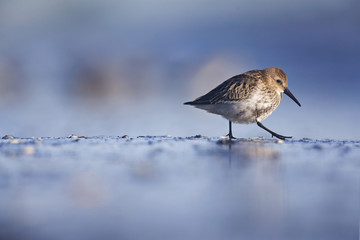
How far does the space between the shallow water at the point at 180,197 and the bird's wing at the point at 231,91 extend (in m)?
2.91

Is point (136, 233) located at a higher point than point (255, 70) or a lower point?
lower

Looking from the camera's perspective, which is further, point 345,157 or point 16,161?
point 345,157

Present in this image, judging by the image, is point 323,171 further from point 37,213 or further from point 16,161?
point 16,161

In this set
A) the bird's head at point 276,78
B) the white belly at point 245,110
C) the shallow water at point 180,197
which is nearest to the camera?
the shallow water at point 180,197

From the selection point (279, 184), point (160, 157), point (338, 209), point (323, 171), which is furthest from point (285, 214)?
point (160, 157)

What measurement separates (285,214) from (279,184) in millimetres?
797

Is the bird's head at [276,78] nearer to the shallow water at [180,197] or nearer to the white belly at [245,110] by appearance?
the white belly at [245,110]

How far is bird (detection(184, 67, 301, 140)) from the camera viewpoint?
23.8 feet

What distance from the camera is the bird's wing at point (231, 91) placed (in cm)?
729

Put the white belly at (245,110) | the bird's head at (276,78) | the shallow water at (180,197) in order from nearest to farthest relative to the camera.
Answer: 1. the shallow water at (180,197)
2. the white belly at (245,110)
3. the bird's head at (276,78)

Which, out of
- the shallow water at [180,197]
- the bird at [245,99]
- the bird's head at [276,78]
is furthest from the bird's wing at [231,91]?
the shallow water at [180,197]

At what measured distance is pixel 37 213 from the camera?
224 cm

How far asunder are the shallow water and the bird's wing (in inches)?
115

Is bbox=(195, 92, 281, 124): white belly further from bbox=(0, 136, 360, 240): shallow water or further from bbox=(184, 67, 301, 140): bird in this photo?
bbox=(0, 136, 360, 240): shallow water
